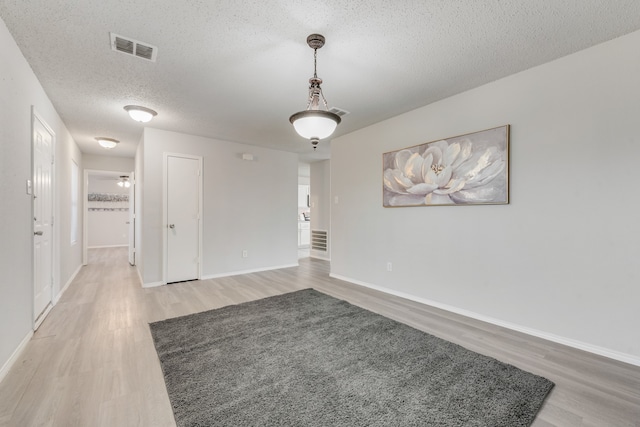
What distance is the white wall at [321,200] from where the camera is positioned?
715cm

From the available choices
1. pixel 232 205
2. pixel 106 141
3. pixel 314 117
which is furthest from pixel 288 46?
pixel 106 141

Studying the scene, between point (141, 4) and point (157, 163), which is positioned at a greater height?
point (141, 4)

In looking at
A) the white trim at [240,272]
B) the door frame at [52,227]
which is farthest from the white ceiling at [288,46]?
the white trim at [240,272]

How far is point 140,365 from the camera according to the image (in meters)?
2.16

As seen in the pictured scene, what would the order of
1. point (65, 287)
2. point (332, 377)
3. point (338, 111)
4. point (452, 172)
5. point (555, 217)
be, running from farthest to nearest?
point (65, 287) < point (338, 111) < point (452, 172) < point (555, 217) < point (332, 377)

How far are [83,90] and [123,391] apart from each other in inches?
126

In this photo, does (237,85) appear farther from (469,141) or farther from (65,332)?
(65,332)

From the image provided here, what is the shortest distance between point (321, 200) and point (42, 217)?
5.32 m

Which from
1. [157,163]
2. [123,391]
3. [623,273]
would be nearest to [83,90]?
[157,163]

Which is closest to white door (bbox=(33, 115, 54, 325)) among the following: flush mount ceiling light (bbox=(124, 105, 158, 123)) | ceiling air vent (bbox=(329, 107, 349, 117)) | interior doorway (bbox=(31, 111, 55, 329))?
interior doorway (bbox=(31, 111, 55, 329))

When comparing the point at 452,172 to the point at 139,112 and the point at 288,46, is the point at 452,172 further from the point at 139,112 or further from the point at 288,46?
the point at 139,112

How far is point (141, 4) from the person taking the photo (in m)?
1.85

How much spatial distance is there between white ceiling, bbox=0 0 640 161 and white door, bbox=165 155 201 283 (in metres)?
1.33

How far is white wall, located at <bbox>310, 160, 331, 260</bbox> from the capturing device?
7.15 meters
